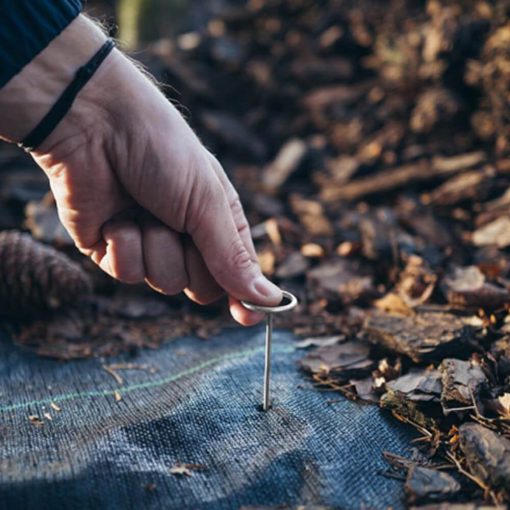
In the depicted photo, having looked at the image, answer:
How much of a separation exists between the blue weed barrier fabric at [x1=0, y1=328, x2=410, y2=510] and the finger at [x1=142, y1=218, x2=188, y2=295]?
0.34m

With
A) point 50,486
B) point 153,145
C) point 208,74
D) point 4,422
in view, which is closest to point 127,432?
point 50,486

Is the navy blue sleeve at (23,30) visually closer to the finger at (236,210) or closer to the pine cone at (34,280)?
the finger at (236,210)

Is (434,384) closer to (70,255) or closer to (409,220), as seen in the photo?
(409,220)

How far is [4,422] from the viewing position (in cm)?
150

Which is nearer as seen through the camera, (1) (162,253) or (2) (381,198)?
(1) (162,253)

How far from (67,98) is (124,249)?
472mm

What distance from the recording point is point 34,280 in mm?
2186

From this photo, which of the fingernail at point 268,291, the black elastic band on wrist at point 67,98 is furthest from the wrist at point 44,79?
the fingernail at point 268,291

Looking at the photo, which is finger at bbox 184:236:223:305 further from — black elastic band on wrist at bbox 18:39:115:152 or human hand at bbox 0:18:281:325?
black elastic band on wrist at bbox 18:39:115:152

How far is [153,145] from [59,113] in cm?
26

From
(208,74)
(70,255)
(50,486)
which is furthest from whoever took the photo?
(208,74)

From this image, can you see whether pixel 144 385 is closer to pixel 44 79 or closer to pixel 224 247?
pixel 224 247

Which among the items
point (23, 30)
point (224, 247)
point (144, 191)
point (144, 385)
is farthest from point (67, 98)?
point (144, 385)

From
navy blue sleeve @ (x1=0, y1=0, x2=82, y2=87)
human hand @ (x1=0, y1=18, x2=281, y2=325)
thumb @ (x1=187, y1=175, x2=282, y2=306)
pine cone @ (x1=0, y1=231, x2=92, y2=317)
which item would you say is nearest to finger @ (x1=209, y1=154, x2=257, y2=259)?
human hand @ (x1=0, y1=18, x2=281, y2=325)
